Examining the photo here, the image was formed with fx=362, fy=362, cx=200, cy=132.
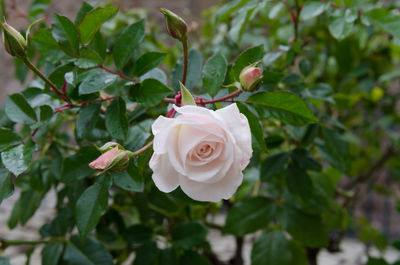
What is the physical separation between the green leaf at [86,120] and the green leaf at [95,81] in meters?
0.03

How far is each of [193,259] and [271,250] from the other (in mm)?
143

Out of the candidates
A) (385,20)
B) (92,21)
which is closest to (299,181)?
(385,20)

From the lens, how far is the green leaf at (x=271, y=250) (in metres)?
0.63

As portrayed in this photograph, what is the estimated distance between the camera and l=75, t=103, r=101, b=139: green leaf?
16.3 inches

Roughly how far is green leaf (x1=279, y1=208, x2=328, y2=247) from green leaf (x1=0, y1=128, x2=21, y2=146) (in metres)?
0.45

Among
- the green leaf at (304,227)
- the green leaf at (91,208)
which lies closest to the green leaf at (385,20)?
the green leaf at (304,227)

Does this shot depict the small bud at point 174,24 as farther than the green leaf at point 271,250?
No

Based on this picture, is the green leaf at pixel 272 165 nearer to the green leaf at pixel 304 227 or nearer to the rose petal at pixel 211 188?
the green leaf at pixel 304 227

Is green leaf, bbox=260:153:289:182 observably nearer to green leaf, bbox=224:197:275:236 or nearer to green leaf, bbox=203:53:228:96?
green leaf, bbox=224:197:275:236

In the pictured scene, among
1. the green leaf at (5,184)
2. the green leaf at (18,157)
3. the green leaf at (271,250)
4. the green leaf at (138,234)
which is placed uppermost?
the green leaf at (18,157)

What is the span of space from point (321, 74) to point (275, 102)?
75cm

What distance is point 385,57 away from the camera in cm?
102

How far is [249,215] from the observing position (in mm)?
635

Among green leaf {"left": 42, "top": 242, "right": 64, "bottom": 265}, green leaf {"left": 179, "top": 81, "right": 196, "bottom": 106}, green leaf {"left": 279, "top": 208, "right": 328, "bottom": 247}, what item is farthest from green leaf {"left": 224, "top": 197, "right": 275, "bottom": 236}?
green leaf {"left": 179, "top": 81, "right": 196, "bottom": 106}
